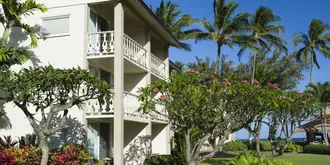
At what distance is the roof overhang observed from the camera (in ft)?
52.7

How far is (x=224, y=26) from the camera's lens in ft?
104

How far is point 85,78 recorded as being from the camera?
1098 centimetres

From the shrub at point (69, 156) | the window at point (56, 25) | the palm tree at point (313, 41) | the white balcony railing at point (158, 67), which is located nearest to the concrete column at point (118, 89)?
the shrub at point (69, 156)

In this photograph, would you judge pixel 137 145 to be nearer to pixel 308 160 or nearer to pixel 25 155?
pixel 25 155

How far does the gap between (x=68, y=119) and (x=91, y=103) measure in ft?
3.68

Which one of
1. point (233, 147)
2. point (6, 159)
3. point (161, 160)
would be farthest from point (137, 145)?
point (233, 147)

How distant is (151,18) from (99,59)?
14.1 feet

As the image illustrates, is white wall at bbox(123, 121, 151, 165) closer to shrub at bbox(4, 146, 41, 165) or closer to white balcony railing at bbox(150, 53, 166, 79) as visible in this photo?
white balcony railing at bbox(150, 53, 166, 79)

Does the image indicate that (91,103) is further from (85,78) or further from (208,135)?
(208,135)

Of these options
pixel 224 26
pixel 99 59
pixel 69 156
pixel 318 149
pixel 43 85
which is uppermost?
pixel 224 26

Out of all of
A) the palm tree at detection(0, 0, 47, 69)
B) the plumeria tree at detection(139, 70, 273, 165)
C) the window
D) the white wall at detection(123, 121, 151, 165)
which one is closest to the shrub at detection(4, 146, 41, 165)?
the palm tree at detection(0, 0, 47, 69)

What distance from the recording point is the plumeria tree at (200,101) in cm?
1106

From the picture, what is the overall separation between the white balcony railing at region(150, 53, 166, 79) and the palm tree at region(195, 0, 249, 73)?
1026 centimetres

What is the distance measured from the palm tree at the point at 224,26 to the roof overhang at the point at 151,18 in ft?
30.5
